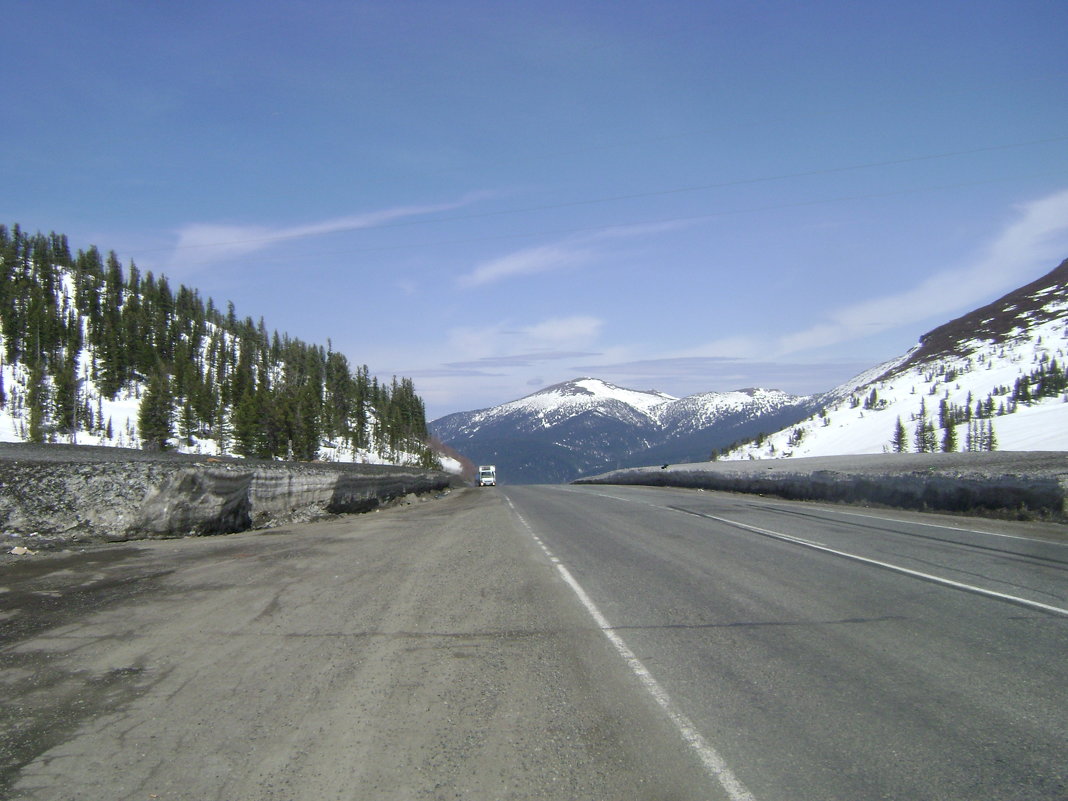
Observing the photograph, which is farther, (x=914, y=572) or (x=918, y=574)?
(x=914, y=572)

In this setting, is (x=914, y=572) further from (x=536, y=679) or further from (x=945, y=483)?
(x=945, y=483)

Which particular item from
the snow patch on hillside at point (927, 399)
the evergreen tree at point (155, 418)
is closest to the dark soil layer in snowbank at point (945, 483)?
the evergreen tree at point (155, 418)

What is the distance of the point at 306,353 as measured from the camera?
14325 centimetres

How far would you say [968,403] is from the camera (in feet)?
396

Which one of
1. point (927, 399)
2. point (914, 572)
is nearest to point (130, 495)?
point (914, 572)

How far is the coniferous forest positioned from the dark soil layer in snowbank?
7432 centimetres

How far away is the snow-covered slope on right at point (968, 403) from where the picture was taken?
93.8m

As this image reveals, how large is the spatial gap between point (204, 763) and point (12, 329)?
145744mm

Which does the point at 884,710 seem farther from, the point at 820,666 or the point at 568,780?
the point at 568,780

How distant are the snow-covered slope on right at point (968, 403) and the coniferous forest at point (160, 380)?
7981 centimetres

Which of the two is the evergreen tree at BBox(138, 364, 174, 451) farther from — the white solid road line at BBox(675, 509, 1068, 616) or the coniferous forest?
the white solid road line at BBox(675, 509, 1068, 616)

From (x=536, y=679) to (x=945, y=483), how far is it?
52.1ft

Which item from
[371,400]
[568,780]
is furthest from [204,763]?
[371,400]

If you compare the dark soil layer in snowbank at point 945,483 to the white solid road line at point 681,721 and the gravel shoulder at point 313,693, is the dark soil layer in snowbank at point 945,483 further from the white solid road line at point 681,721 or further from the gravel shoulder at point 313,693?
the white solid road line at point 681,721
